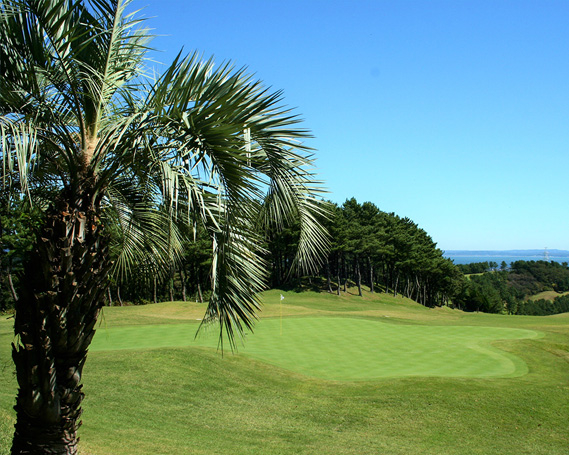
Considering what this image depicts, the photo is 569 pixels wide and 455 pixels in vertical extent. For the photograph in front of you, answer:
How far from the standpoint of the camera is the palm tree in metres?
4.50

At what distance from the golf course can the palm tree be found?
1.00 meters

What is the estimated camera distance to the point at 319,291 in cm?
5100

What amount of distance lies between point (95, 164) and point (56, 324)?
1.53m

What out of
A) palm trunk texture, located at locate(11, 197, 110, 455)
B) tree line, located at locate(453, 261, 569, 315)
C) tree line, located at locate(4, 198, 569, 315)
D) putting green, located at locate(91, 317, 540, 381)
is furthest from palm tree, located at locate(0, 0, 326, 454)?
tree line, located at locate(453, 261, 569, 315)

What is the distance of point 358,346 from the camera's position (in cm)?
1675

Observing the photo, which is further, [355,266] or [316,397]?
[355,266]

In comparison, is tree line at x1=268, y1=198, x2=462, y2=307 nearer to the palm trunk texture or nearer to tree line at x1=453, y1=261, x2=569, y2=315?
tree line at x1=453, y1=261, x2=569, y2=315

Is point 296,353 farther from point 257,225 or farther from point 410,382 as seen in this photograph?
point 257,225

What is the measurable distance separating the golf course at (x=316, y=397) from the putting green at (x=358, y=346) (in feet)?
0.22

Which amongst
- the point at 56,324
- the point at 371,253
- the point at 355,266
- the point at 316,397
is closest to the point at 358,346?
the point at 316,397

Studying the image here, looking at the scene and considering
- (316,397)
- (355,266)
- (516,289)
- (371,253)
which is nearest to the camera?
(316,397)

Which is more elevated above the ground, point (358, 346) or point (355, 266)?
point (355, 266)

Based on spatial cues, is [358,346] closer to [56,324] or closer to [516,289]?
[56,324]

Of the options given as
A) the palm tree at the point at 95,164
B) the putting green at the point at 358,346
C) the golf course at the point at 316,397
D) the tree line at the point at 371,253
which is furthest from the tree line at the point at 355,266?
the palm tree at the point at 95,164
